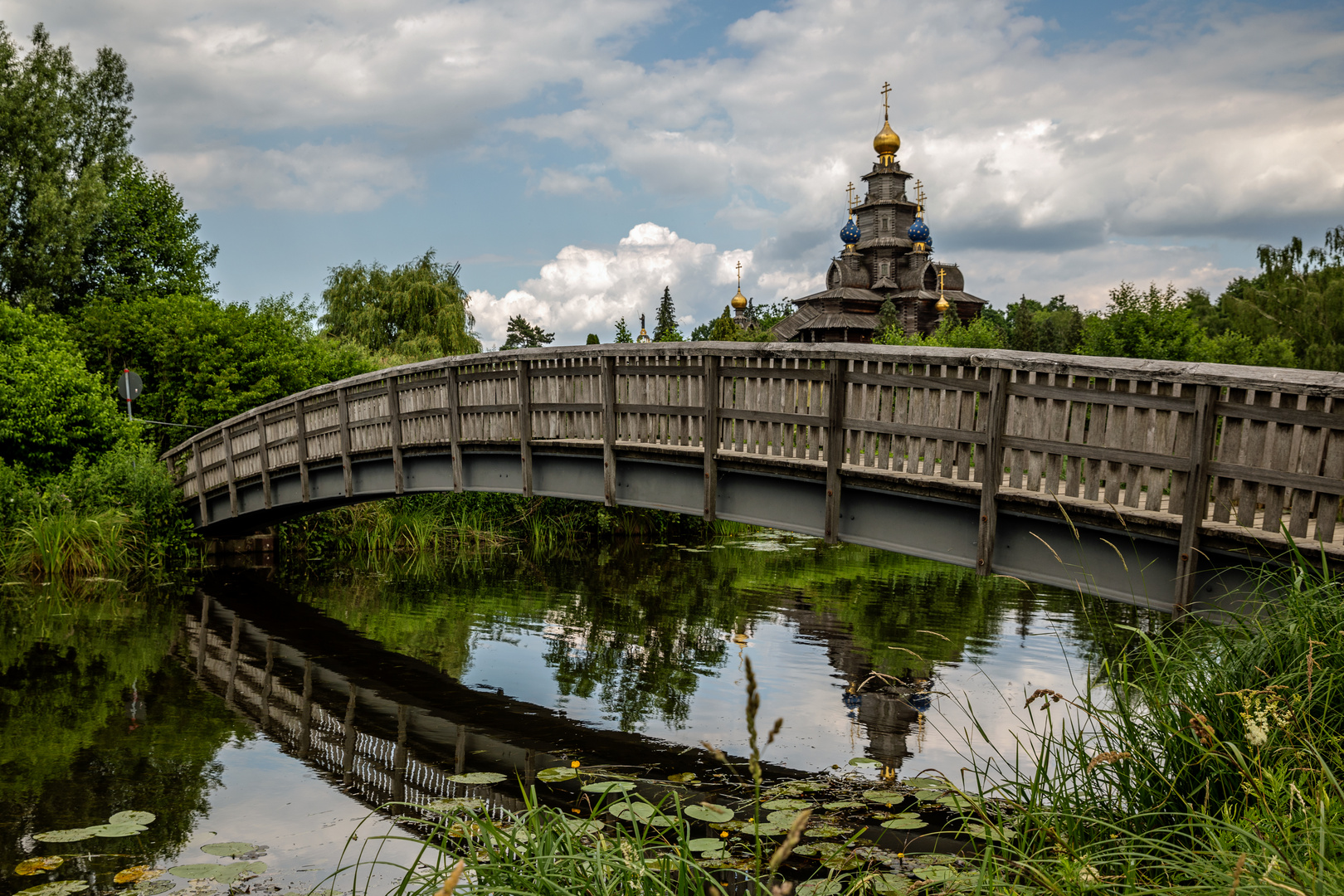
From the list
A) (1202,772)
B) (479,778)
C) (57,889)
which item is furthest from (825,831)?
(57,889)

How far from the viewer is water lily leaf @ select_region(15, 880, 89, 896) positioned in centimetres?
484

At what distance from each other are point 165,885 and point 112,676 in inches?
228

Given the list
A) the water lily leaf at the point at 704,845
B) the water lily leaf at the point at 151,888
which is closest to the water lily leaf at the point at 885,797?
the water lily leaf at the point at 704,845

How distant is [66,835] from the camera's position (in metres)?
5.65

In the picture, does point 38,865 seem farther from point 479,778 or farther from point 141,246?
point 141,246

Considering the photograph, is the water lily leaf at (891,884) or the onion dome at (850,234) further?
the onion dome at (850,234)

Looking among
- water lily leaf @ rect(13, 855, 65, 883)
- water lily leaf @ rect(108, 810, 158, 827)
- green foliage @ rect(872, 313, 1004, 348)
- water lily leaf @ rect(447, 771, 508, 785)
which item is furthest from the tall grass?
green foliage @ rect(872, 313, 1004, 348)

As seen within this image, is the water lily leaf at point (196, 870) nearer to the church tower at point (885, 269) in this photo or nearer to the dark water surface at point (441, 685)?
the dark water surface at point (441, 685)

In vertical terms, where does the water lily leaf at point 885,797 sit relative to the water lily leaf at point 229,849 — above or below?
above

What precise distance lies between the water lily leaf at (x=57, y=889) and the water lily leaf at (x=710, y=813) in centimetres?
327

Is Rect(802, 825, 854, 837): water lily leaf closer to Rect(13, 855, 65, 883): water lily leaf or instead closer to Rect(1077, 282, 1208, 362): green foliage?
Rect(13, 855, 65, 883): water lily leaf

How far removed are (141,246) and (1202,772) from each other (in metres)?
37.1

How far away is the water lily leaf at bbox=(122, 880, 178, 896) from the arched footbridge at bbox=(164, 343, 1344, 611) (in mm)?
5067

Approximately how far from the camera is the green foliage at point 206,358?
20094mm
